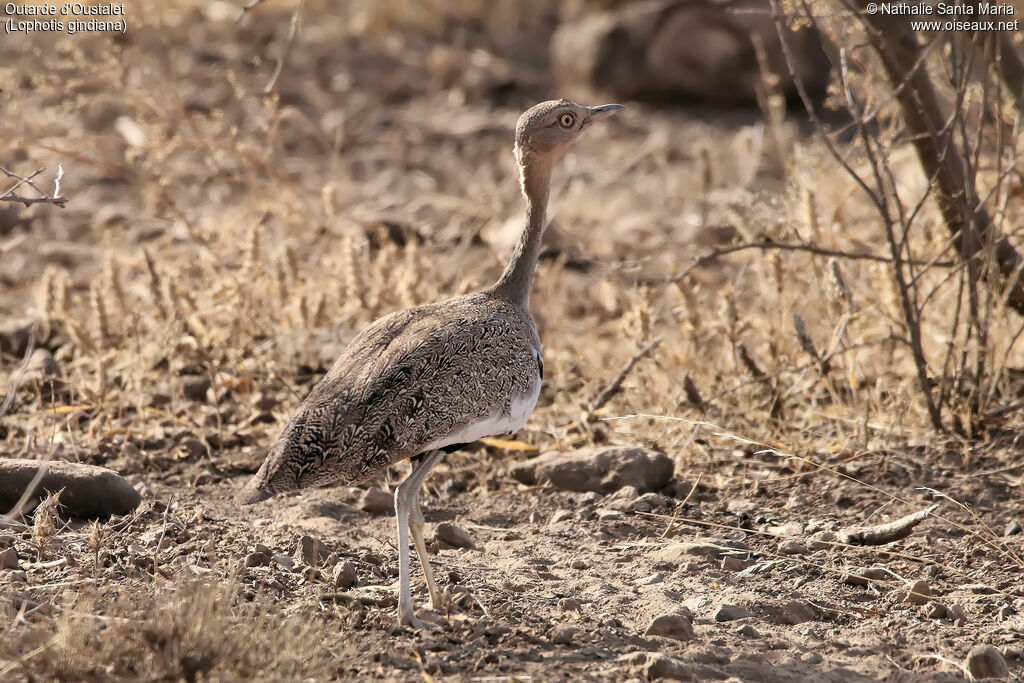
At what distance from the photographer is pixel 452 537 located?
416 cm

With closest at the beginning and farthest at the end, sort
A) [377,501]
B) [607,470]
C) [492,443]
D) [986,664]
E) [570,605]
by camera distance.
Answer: [986,664] → [570,605] → [377,501] → [607,470] → [492,443]

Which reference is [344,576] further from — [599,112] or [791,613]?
[599,112]

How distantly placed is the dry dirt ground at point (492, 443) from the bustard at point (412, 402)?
346mm

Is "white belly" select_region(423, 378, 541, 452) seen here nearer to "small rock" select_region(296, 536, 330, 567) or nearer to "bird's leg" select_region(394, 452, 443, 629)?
"bird's leg" select_region(394, 452, 443, 629)

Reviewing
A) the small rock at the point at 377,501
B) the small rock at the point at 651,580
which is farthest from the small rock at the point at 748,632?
the small rock at the point at 377,501

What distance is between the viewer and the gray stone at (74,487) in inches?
152

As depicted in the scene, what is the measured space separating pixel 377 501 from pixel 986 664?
2149 millimetres

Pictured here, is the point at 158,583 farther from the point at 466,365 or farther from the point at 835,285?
the point at 835,285

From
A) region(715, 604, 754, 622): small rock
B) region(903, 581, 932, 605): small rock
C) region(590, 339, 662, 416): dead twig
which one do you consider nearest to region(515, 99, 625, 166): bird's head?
region(590, 339, 662, 416): dead twig

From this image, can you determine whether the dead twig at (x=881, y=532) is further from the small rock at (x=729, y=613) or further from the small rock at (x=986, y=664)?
the small rock at (x=986, y=664)

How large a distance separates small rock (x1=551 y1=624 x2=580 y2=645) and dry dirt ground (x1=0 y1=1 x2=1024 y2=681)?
0.01 metres

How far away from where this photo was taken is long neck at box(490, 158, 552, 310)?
4238 mm

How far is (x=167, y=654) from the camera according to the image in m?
2.81

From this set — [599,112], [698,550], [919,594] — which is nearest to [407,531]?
[698,550]
